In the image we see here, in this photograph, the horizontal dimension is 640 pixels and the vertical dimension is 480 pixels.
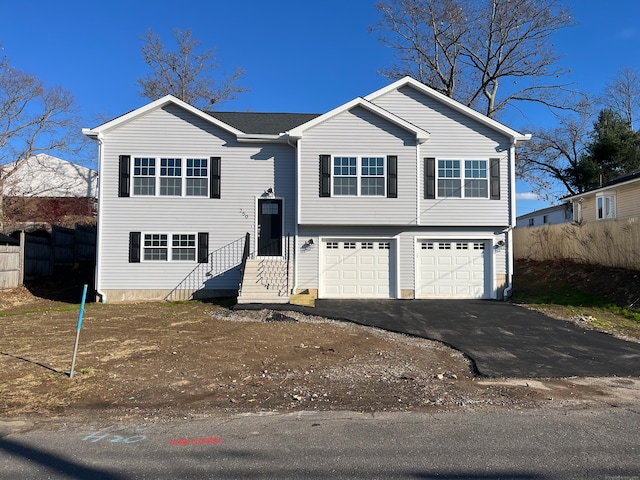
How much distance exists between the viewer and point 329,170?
1477 cm

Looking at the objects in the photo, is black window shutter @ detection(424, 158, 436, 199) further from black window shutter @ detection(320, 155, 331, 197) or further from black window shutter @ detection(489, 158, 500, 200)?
black window shutter @ detection(320, 155, 331, 197)

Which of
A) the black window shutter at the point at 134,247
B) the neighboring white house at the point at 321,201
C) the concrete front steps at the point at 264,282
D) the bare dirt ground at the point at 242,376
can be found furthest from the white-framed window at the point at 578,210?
the black window shutter at the point at 134,247

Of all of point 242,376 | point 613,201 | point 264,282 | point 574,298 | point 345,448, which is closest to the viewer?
point 345,448

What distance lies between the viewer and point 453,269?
15266 millimetres

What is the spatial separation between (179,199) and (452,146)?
382 inches

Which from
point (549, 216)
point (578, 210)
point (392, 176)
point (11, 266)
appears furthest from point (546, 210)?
point (11, 266)

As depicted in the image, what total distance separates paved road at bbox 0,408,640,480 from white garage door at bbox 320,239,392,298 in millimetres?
10055

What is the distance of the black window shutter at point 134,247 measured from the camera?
15.0 meters

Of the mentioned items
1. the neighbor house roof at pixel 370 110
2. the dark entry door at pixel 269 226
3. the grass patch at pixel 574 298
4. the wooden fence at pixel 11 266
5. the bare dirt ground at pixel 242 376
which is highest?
the neighbor house roof at pixel 370 110

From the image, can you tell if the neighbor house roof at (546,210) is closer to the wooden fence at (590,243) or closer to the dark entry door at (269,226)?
the wooden fence at (590,243)

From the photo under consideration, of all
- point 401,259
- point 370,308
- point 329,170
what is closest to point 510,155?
point 401,259

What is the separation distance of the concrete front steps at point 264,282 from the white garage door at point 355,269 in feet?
5.22

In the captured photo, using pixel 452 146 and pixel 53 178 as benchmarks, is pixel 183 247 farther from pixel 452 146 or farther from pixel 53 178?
pixel 53 178

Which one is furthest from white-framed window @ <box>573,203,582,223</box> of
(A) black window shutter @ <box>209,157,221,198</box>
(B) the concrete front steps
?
(A) black window shutter @ <box>209,157,221,198</box>
